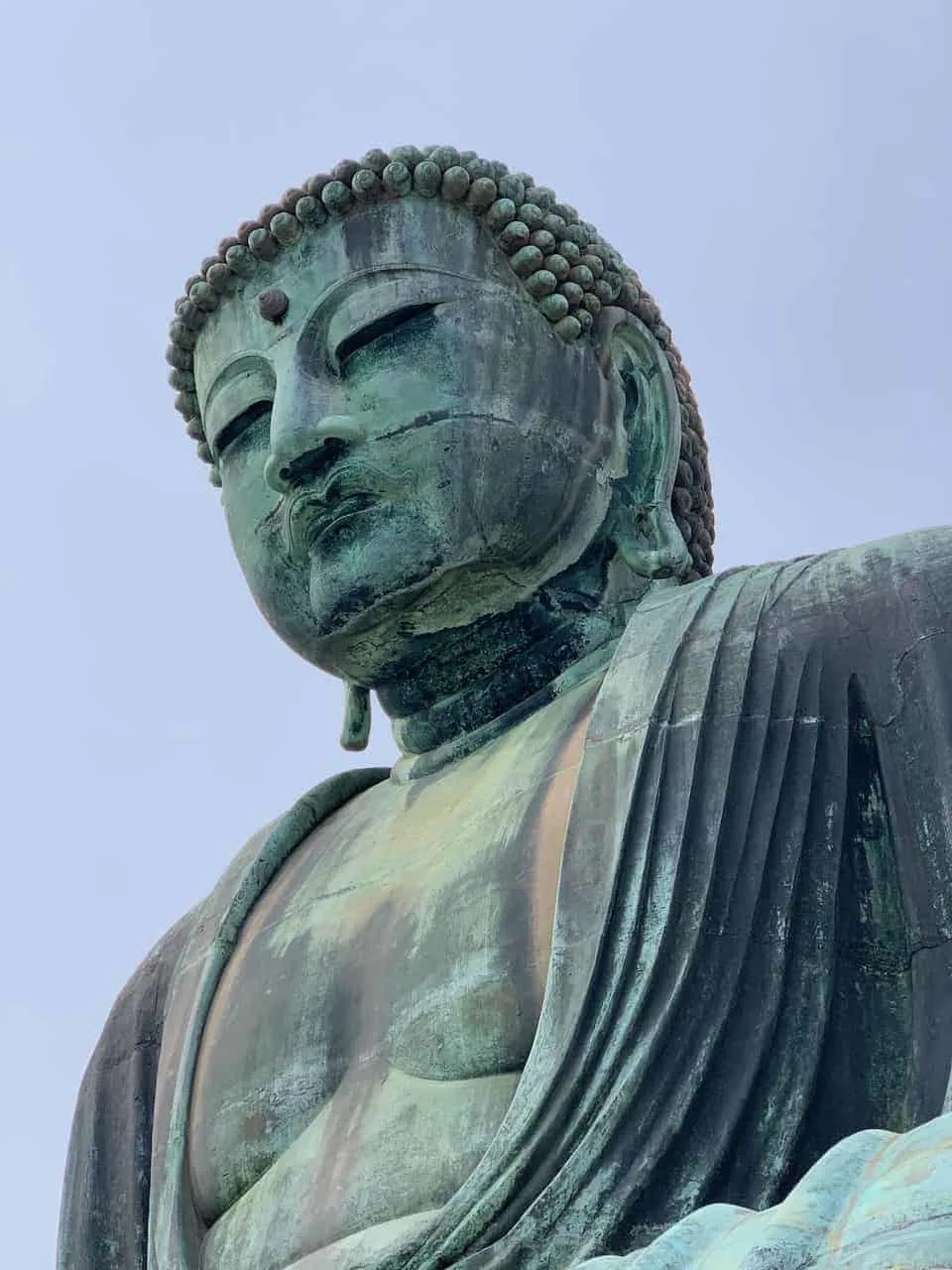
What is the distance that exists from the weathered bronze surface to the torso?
1cm

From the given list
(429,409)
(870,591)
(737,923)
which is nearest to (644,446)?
(429,409)

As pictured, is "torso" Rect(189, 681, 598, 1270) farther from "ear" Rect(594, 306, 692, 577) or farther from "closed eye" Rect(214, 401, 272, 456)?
"closed eye" Rect(214, 401, 272, 456)

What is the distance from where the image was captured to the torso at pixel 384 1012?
8.23m

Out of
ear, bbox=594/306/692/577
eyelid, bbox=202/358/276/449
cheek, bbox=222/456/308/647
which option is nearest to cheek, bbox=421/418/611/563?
ear, bbox=594/306/692/577

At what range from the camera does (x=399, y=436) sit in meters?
9.22

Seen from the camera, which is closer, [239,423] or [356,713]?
[239,423]

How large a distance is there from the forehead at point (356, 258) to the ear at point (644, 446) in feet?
1.35

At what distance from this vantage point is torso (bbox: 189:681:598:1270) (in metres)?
8.23

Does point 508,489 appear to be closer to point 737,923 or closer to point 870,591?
point 870,591

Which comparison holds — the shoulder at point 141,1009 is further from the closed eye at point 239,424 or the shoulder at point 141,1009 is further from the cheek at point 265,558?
the closed eye at point 239,424

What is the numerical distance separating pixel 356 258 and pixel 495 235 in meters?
0.42

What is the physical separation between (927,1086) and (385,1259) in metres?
1.32

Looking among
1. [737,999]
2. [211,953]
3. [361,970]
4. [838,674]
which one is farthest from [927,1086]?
[211,953]

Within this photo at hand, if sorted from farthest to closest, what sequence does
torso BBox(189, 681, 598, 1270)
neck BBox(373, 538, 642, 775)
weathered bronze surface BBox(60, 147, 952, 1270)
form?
neck BBox(373, 538, 642, 775) → torso BBox(189, 681, 598, 1270) → weathered bronze surface BBox(60, 147, 952, 1270)
